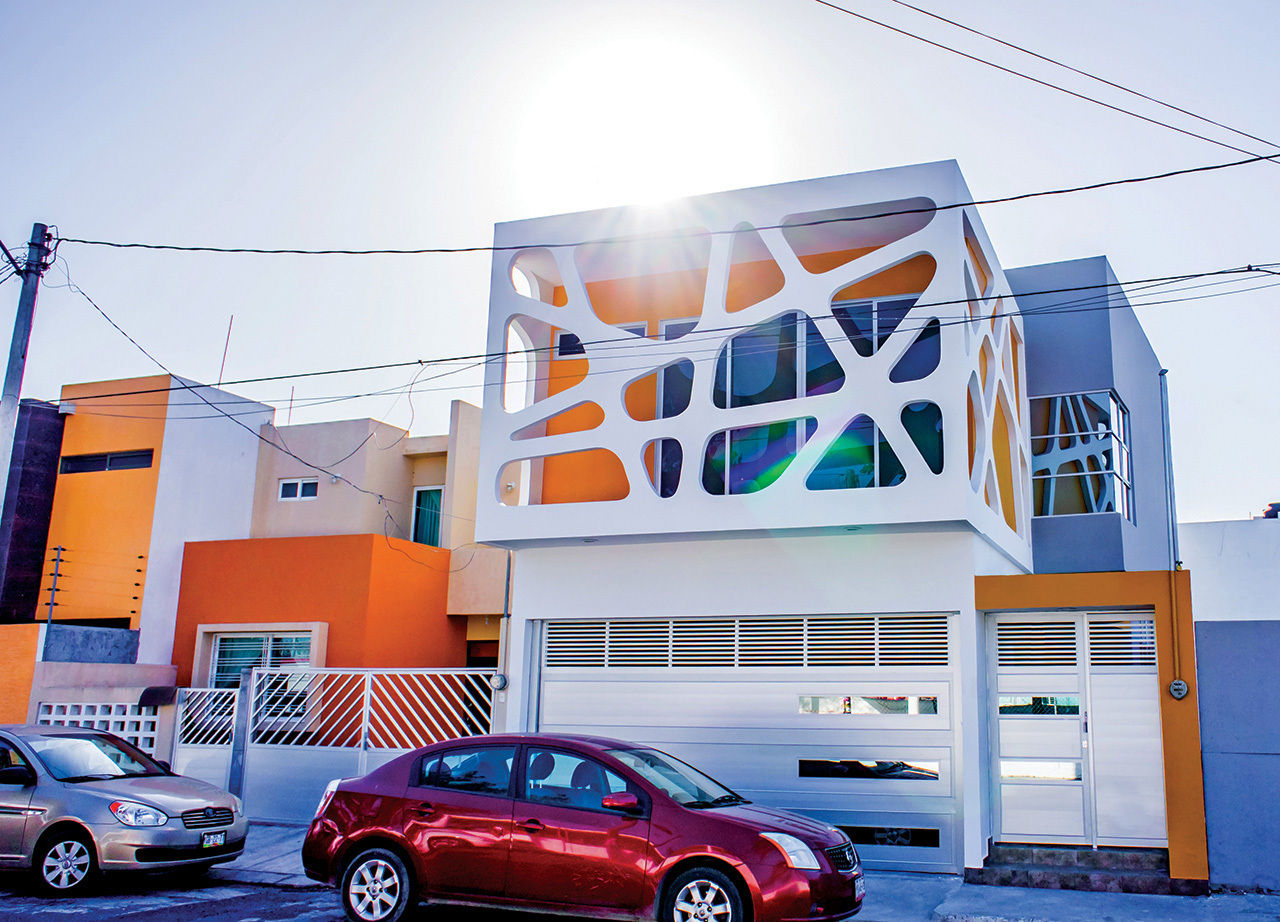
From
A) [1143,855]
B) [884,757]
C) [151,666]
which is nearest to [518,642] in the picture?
[884,757]

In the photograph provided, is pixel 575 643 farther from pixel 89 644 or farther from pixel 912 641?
pixel 89 644

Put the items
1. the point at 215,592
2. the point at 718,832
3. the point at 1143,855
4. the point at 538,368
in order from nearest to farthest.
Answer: the point at 718,832
the point at 1143,855
the point at 538,368
the point at 215,592

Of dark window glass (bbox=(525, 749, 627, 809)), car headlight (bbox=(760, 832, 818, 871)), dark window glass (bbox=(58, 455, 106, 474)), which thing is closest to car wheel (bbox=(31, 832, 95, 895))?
dark window glass (bbox=(525, 749, 627, 809))

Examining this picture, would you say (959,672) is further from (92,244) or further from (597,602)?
(92,244)

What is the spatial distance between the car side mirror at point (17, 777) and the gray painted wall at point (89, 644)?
6249 millimetres

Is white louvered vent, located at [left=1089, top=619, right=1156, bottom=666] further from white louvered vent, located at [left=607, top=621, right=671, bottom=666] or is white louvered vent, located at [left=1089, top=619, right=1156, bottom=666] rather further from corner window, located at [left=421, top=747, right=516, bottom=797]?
corner window, located at [left=421, top=747, right=516, bottom=797]

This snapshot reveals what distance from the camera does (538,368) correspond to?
14.2 m

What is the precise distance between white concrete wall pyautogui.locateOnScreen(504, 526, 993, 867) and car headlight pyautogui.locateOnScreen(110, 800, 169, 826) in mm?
4002

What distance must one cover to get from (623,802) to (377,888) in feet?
6.90

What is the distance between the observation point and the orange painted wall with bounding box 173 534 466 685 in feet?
62.0

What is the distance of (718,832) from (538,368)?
290 inches

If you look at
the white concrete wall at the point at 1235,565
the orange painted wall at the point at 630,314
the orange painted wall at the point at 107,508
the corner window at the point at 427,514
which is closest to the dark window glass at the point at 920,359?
the orange painted wall at the point at 630,314

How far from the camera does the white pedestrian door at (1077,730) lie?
1116 centimetres

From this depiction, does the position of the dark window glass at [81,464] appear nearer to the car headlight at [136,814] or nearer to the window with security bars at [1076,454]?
the car headlight at [136,814]
